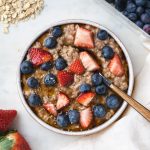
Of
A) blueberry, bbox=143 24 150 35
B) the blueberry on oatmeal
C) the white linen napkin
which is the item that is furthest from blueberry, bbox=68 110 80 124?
blueberry, bbox=143 24 150 35

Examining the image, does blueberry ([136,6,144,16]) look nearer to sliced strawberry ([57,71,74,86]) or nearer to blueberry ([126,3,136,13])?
blueberry ([126,3,136,13])

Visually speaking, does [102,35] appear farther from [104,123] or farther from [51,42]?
[104,123]

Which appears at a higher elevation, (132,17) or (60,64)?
(132,17)

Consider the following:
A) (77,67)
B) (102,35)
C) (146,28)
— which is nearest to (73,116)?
(77,67)

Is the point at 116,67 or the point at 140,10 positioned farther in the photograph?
the point at 140,10

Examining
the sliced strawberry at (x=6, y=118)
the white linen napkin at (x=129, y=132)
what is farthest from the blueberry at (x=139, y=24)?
the sliced strawberry at (x=6, y=118)

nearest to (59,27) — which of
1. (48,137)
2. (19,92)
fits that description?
(19,92)
